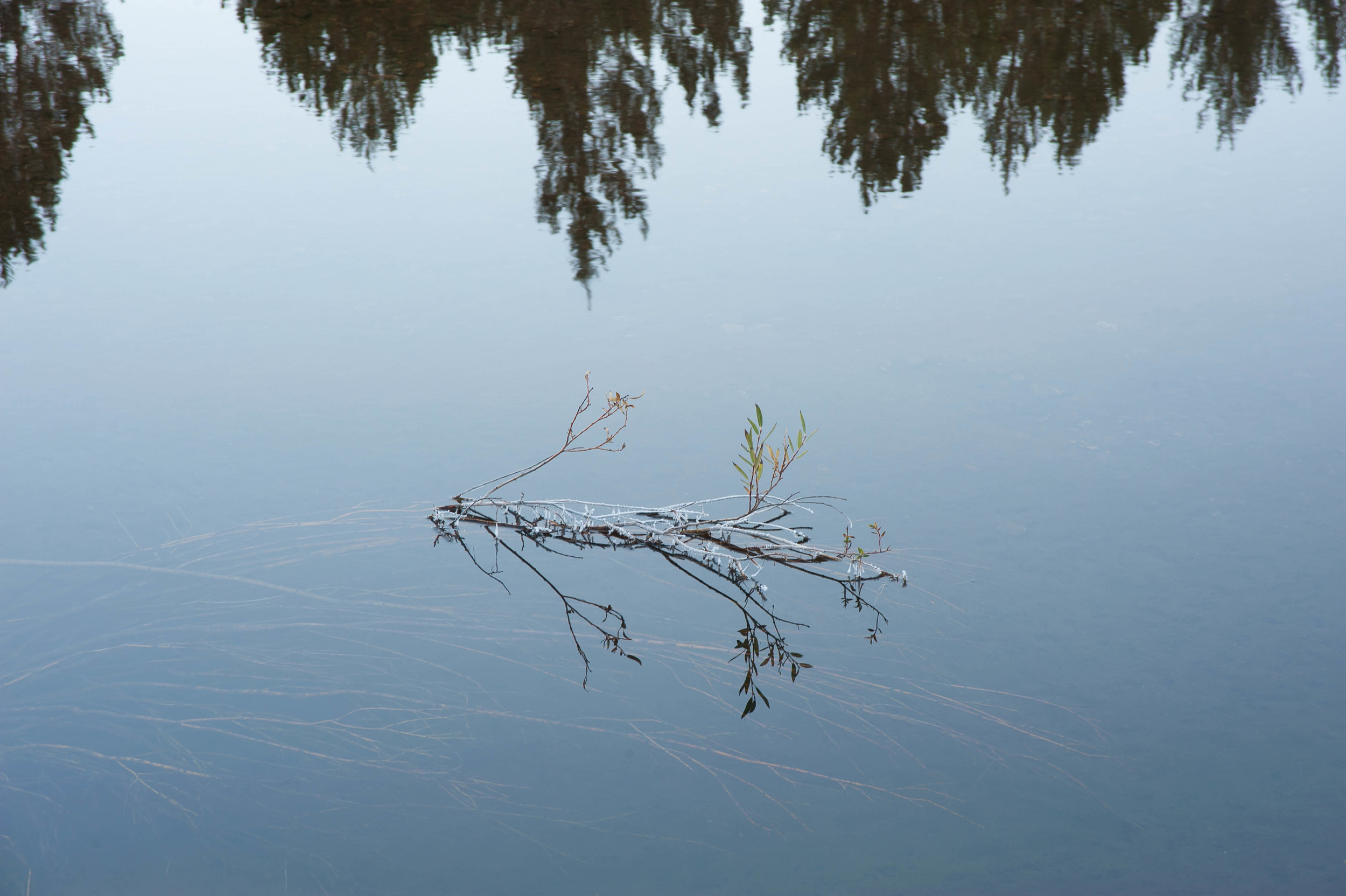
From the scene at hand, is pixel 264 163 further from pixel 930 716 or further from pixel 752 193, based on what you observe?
pixel 930 716

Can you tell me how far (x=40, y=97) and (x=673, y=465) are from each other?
5.23 metres

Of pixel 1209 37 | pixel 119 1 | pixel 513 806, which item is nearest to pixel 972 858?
pixel 513 806

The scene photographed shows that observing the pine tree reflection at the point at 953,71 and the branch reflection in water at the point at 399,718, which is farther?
the pine tree reflection at the point at 953,71

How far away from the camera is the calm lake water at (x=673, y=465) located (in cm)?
238

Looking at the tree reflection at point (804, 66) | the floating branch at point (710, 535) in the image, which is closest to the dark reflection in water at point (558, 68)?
the tree reflection at point (804, 66)

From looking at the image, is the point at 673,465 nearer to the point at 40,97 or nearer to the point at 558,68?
the point at 558,68

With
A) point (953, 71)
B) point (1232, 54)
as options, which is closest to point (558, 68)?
point (953, 71)

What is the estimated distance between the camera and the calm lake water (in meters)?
2.38

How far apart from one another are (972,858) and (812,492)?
4.10 ft

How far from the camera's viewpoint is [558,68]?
21.6 ft

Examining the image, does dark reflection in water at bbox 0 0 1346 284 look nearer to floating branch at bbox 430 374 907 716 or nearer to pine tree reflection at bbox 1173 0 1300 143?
pine tree reflection at bbox 1173 0 1300 143

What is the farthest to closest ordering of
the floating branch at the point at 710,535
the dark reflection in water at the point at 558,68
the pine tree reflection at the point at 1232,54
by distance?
Answer: the pine tree reflection at the point at 1232,54 → the dark reflection in water at the point at 558,68 → the floating branch at the point at 710,535

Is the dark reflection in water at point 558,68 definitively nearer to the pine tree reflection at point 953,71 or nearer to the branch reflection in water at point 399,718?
the pine tree reflection at point 953,71

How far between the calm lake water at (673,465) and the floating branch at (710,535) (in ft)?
0.25
